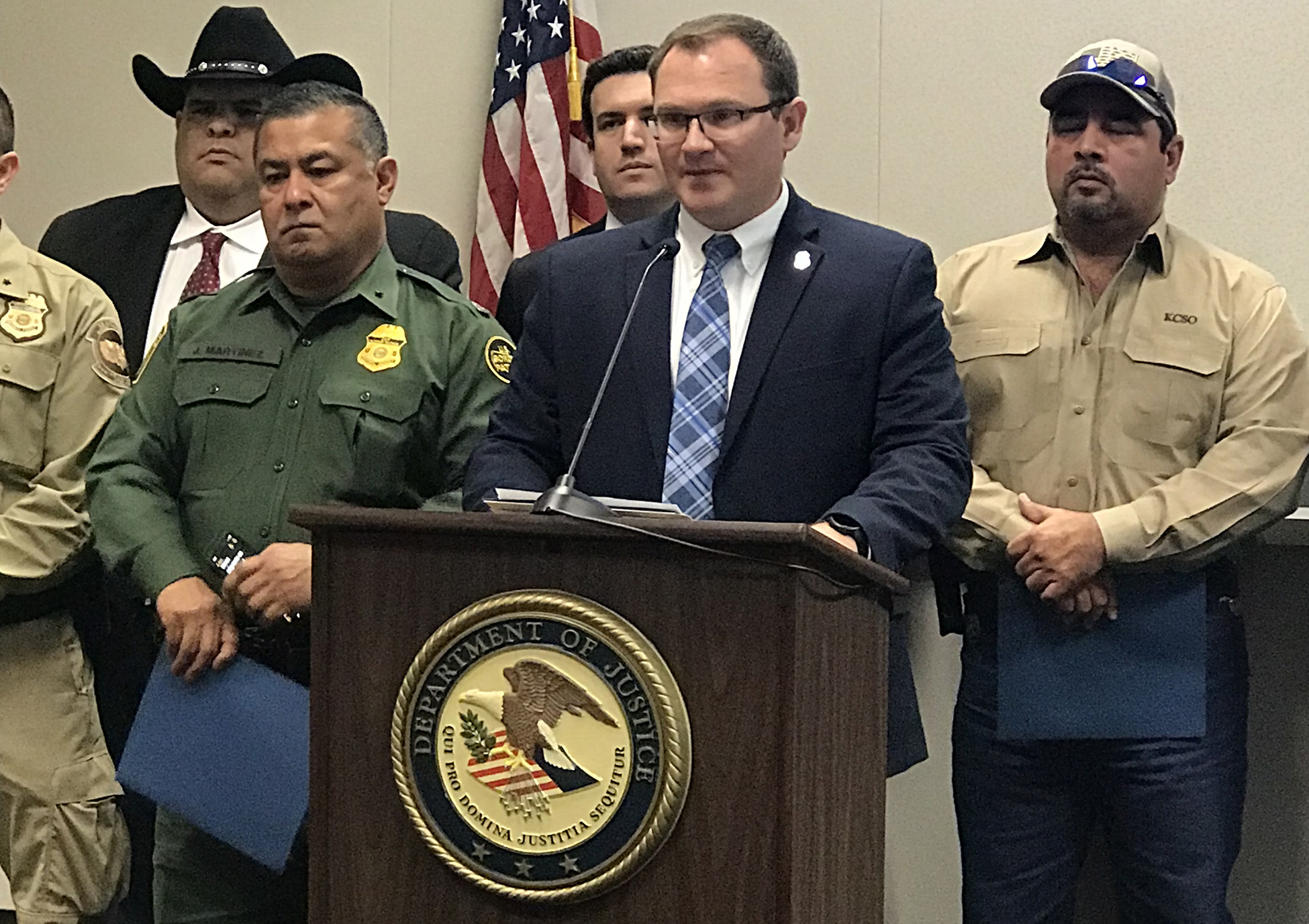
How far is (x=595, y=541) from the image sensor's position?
1.70m

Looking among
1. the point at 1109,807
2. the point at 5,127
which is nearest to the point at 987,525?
the point at 1109,807

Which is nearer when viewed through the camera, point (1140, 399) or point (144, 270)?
point (1140, 399)

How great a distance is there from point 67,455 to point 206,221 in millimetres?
694

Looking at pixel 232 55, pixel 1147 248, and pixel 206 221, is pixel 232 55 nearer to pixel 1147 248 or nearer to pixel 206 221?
pixel 206 221

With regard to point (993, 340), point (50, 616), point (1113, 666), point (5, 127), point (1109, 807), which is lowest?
point (1109, 807)

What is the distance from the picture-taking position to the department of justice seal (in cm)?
167

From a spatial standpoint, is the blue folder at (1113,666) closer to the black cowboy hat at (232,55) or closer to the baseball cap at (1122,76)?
the baseball cap at (1122,76)

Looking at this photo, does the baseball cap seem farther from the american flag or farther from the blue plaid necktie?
the american flag

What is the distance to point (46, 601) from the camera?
2.93 meters

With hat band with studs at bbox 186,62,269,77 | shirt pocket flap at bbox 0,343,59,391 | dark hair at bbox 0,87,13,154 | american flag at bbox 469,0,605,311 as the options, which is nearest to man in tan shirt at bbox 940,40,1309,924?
american flag at bbox 469,0,605,311

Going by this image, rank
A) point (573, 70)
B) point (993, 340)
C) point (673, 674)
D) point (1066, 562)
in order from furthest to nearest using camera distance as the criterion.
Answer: point (573, 70) → point (993, 340) → point (1066, 562) → point (673, 674)

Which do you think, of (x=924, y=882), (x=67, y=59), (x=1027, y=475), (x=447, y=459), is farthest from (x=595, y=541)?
(x=67, y=59)

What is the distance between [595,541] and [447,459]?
3.19 ft

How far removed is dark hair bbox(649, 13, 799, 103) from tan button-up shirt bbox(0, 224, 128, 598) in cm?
117
